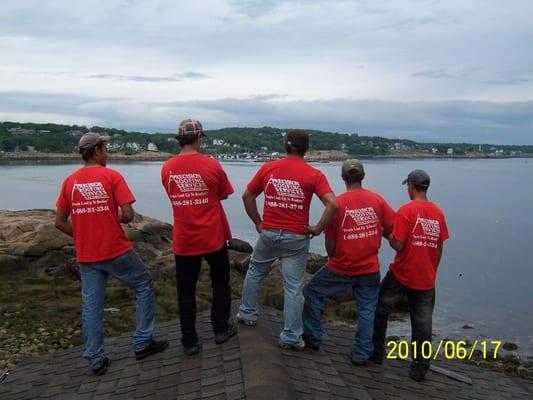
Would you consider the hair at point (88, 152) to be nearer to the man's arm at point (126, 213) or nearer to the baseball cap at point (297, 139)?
the man's arm at point (126, 213)

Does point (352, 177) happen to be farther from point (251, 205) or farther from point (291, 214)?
point (251, 205)

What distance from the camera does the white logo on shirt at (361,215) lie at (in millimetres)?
5684

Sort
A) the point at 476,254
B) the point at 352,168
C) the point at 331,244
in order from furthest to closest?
the point at 476,254 < the point at 331,244 < the point at 352,168

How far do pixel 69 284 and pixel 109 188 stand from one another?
29.9ft

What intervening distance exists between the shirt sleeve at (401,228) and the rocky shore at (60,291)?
13.3 ft

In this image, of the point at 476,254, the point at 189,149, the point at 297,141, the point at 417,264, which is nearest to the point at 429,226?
the point at 417,264

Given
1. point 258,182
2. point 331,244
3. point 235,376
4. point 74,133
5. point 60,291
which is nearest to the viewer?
point 235,376

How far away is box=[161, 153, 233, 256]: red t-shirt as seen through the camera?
5234 mm

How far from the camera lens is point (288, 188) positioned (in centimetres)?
530

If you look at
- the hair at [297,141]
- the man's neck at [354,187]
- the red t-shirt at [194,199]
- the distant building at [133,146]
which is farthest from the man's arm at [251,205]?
the distant building at [133,146]

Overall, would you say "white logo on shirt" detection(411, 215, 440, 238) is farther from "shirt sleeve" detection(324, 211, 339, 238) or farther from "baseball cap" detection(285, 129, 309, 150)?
"baseball cap" detection(285, 129, 309, 150)

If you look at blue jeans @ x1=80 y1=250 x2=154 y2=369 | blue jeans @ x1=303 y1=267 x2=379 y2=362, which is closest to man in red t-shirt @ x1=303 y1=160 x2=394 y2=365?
blue jeans @ x1=303 y1=267 x2=379 y2=362

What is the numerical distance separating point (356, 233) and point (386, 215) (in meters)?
0.44

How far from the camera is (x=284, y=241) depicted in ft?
17.7
